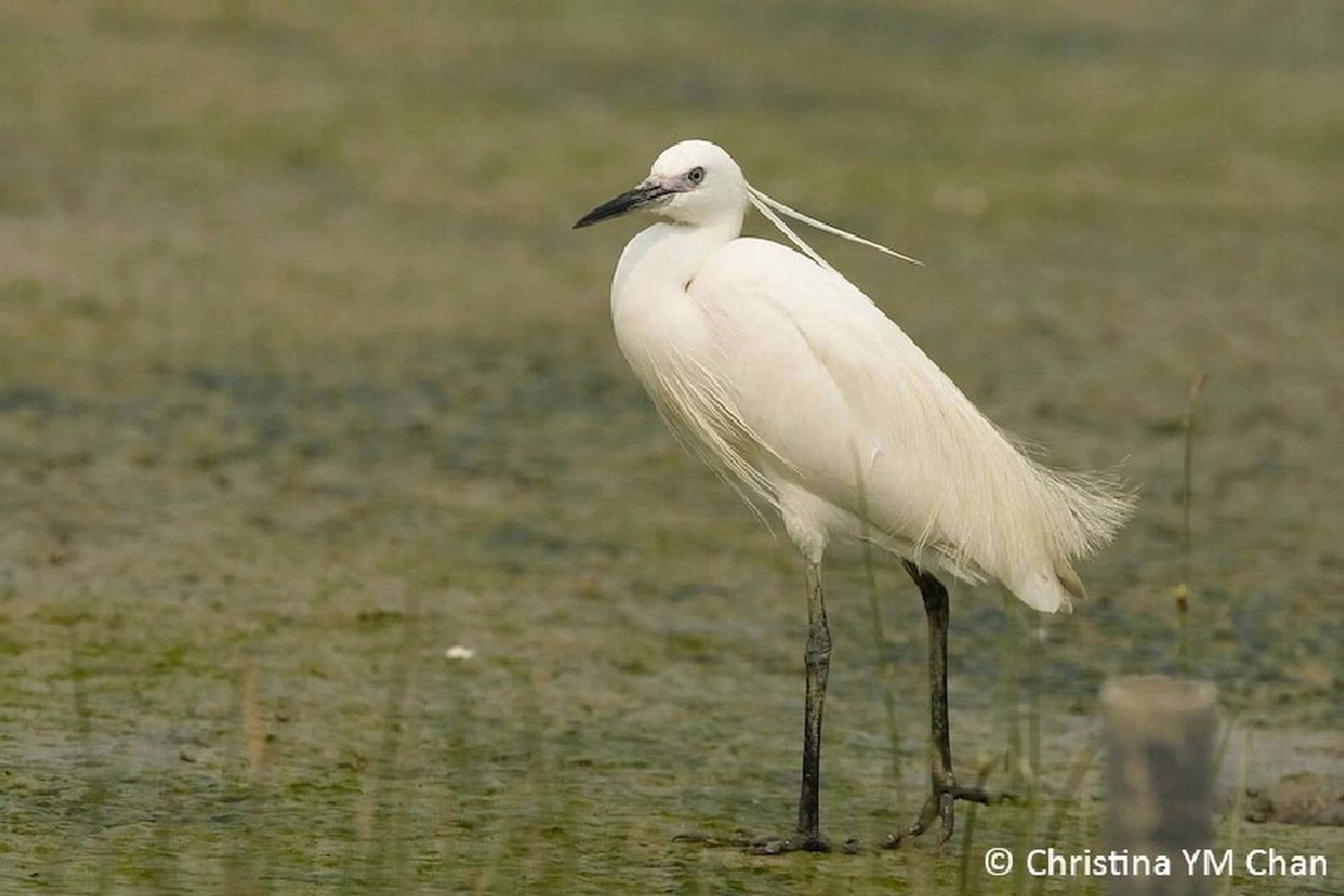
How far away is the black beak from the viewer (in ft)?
15.2

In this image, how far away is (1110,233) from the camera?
10.8 meters

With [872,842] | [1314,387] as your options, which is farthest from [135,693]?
[1314,387]

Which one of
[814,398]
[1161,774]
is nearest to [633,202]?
[814,398]

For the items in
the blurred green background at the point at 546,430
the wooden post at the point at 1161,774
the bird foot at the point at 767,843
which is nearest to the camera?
the wooden post at the point at 1161,774

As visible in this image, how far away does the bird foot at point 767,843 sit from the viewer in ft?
14.8

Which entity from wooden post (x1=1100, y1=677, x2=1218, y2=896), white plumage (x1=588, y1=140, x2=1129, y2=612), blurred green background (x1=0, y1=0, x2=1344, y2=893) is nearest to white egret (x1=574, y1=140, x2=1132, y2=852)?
white plumage (x1=588, y1=140, x2=1129, y2=612)

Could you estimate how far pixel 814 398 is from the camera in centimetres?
467

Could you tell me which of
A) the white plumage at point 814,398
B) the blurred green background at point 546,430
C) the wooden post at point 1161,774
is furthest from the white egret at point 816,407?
the wooden post at point 1161,774

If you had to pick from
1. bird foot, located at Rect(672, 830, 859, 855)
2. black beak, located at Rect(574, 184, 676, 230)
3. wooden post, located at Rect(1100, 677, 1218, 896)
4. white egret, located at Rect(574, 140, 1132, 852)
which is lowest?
bird foot, located at Rect(672, 830, 859, 855)

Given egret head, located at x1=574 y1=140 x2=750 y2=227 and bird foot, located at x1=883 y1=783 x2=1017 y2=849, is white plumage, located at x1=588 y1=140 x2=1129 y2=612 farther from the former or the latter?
bird foot, located at x1=883 y1=783 x2=1017 y2=849

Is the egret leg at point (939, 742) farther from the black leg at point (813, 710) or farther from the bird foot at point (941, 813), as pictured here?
the black leg at point (813, 710)

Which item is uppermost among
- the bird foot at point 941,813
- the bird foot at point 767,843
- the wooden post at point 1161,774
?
the wooden post at point 1161,774

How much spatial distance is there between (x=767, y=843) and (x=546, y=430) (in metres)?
3.40

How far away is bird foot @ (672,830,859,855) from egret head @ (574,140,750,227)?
112 centimetres
